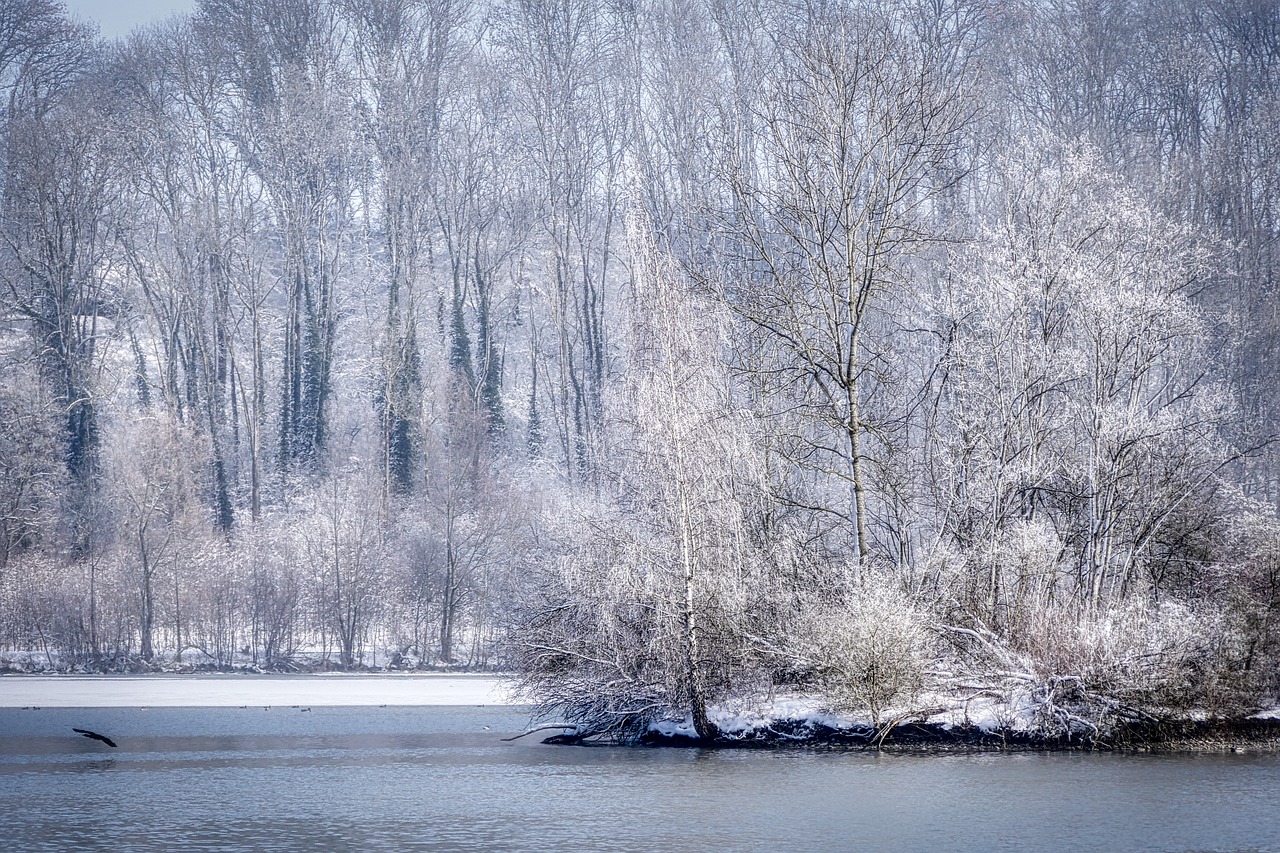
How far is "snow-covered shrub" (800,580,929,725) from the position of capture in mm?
22359

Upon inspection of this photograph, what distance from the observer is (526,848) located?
14.7m

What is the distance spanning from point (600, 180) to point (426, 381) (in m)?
11.7

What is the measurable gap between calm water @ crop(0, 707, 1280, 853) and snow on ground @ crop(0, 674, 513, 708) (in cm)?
705

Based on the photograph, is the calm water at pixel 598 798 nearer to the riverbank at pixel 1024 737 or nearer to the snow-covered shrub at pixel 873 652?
the riverbank at pixel 1024 737

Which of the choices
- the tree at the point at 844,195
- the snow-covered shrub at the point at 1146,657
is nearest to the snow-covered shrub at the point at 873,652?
the snow-covered shrub at the point at 1146,657

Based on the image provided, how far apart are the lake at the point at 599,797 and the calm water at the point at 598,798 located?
0.05 meters

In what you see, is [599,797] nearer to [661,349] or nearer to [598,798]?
[598,798]

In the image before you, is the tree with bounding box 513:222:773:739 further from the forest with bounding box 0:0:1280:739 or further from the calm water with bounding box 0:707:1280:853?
the calm water with bounding box 0:707:1280:853

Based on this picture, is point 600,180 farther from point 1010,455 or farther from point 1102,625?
point 1102,625

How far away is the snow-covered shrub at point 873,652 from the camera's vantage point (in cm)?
2236

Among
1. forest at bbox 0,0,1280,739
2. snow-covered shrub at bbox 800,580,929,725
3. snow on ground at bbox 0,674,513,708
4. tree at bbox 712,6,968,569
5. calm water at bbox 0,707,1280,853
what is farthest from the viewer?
snow on ground at bbox 0,674,513,708

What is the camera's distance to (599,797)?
708 inches

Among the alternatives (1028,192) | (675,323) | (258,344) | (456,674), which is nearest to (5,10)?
(258,344)

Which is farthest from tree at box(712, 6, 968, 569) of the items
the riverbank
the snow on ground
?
the snow on ground
